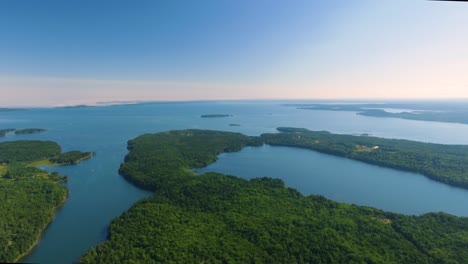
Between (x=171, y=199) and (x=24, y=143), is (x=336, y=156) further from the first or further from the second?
(x=24, y=143)

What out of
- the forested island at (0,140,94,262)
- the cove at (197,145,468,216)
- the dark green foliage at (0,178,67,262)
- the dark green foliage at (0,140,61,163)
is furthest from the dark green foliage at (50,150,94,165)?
the cove at (197,145,468,216)

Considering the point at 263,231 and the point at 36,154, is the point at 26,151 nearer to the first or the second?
the point at 36,154

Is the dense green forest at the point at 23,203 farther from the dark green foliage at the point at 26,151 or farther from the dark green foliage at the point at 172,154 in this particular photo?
the dark green foliage at the point at 172,154

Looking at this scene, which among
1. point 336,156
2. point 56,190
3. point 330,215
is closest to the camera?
point 330,215

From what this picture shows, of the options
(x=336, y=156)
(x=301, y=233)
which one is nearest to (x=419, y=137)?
(x=336, y=156)

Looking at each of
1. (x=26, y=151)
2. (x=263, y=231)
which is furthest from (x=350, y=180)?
(x=26, y=151)

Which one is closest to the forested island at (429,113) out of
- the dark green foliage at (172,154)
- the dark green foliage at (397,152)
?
the dark green foliage at (397,152)
